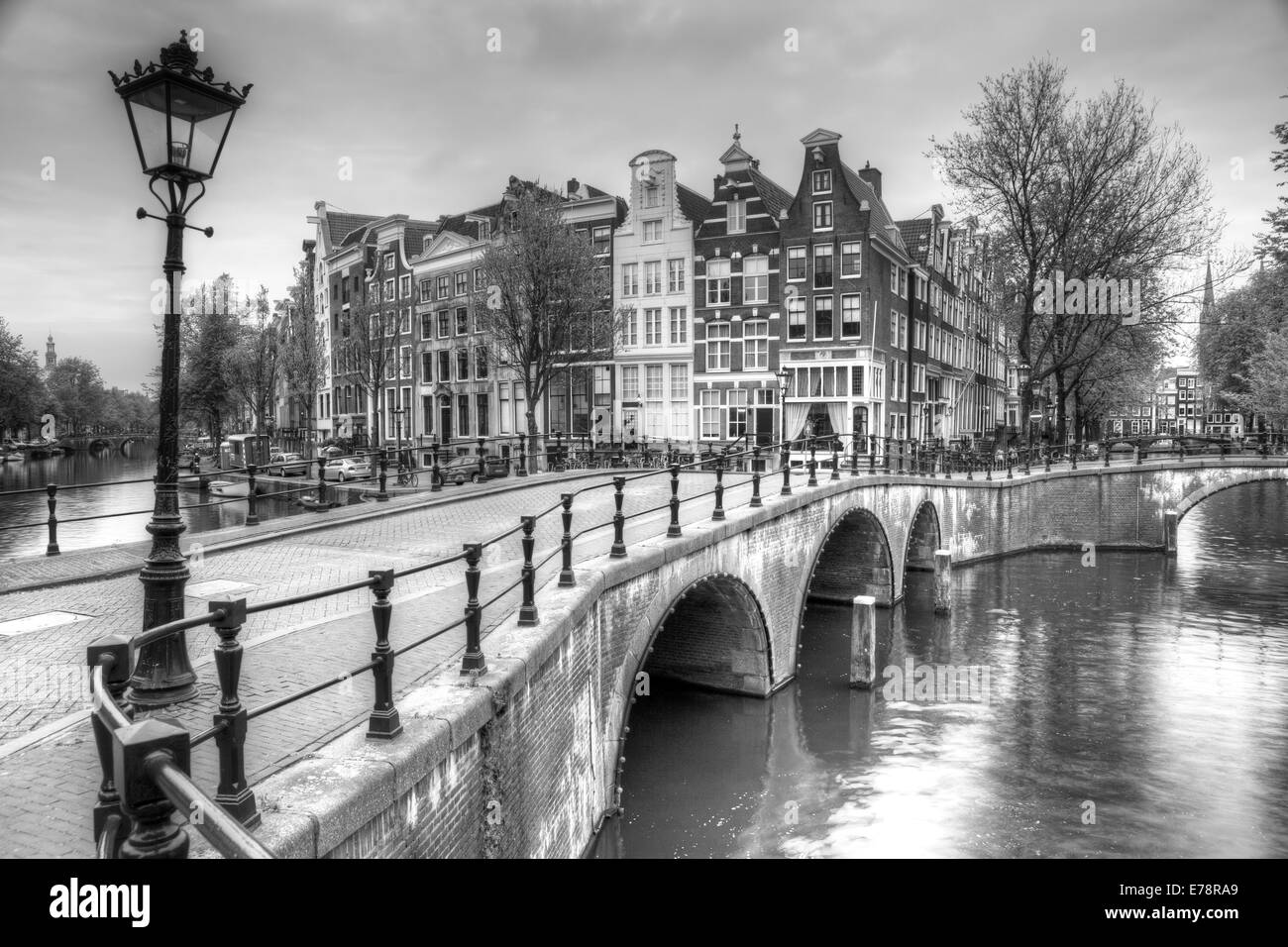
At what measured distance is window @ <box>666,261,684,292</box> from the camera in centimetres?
3775

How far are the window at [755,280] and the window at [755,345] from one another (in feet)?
3.31

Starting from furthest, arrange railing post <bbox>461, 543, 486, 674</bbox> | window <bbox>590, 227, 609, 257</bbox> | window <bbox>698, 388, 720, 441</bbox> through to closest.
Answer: window <bbox>590, 227, 609, 257</bbox> → window <bbox>698, 388, 720, 441</bbox> → railing post <bbox>461, 543, 486, 674</bbox>

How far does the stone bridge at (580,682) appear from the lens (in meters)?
4.35

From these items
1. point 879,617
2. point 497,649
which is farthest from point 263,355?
point 497,649

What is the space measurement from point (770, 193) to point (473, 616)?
35815 millimetres

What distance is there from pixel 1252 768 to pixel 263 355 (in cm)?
4828

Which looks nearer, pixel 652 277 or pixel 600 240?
pixel 652 277

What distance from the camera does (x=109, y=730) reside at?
8.79 ft

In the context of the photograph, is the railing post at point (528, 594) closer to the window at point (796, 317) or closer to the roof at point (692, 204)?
the window at point (796, 317)

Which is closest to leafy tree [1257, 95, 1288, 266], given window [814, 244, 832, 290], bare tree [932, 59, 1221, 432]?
bare tree [932, 59, 1221, 432]

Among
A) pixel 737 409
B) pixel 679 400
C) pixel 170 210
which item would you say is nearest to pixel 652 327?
pixel 679 400

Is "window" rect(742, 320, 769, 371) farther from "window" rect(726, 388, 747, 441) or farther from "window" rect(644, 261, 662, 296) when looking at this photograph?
"window" rect(644, 261, 662, 296)

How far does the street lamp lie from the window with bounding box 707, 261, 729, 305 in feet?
107
